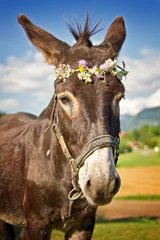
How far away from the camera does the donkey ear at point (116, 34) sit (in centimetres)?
322

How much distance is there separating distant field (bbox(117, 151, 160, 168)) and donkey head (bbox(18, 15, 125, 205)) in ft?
63.7

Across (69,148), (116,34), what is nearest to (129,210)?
(116,34)

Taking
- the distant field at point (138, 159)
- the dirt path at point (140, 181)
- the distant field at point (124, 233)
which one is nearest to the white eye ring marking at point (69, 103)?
the distant field at point (124, 233)

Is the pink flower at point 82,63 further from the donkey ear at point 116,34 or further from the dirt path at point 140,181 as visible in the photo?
the dirt path at point 140,181

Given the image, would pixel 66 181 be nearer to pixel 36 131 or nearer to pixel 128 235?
pixel 36 131

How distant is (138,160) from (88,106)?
21.4 metres

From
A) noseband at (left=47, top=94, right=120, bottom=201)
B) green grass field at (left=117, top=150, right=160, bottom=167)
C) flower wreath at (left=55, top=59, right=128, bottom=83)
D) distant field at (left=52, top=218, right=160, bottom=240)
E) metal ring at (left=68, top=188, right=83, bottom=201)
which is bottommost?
distant field at (left=52, top=218, right=160, bottom=240)

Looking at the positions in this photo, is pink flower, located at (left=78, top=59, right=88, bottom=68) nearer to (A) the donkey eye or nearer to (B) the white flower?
(B) the white flower

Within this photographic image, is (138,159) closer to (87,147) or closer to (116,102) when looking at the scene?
(116,102)

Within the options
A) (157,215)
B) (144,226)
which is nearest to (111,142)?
(144,226)

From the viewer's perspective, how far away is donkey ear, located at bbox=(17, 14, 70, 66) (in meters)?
3.07

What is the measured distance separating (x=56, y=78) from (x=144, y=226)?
6.40 meters

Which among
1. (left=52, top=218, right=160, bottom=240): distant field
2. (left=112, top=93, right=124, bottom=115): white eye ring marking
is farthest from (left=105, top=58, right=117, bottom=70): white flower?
(left=52, top=218, right=160, bottom=240): distant field

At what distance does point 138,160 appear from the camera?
76.5 feet
